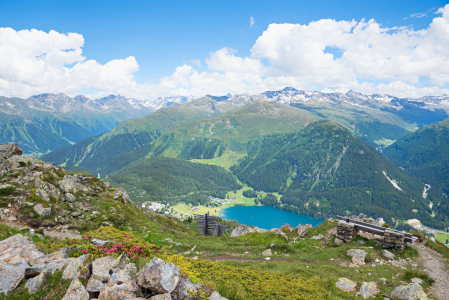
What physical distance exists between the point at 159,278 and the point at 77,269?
3.91 m

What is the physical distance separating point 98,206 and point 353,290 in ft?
111

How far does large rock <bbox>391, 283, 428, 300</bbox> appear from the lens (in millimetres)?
13820

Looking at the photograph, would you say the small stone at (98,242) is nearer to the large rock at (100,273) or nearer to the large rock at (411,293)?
the large rock at (100,273)

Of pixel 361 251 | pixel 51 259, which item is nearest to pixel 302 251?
pixel 361 251

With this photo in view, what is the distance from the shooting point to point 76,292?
8.42 metres

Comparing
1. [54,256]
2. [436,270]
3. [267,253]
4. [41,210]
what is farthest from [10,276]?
[436,270]

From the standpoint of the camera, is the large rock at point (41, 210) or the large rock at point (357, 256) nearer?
the large rock at point (357, 256)

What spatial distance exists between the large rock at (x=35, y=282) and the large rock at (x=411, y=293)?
67.7 ft

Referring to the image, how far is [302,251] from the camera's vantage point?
87.2ft

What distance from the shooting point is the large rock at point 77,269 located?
954 centimetres

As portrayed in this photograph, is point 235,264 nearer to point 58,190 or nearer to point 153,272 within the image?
point 153,272

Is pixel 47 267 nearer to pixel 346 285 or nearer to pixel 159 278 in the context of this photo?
pixel 159 278

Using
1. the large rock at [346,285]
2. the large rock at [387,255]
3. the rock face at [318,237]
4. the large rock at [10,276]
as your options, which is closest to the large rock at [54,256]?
the large rock at [10,276]

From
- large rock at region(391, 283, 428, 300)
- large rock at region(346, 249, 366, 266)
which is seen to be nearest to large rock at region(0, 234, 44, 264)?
large rock at region(391, 283, 428, 300)
